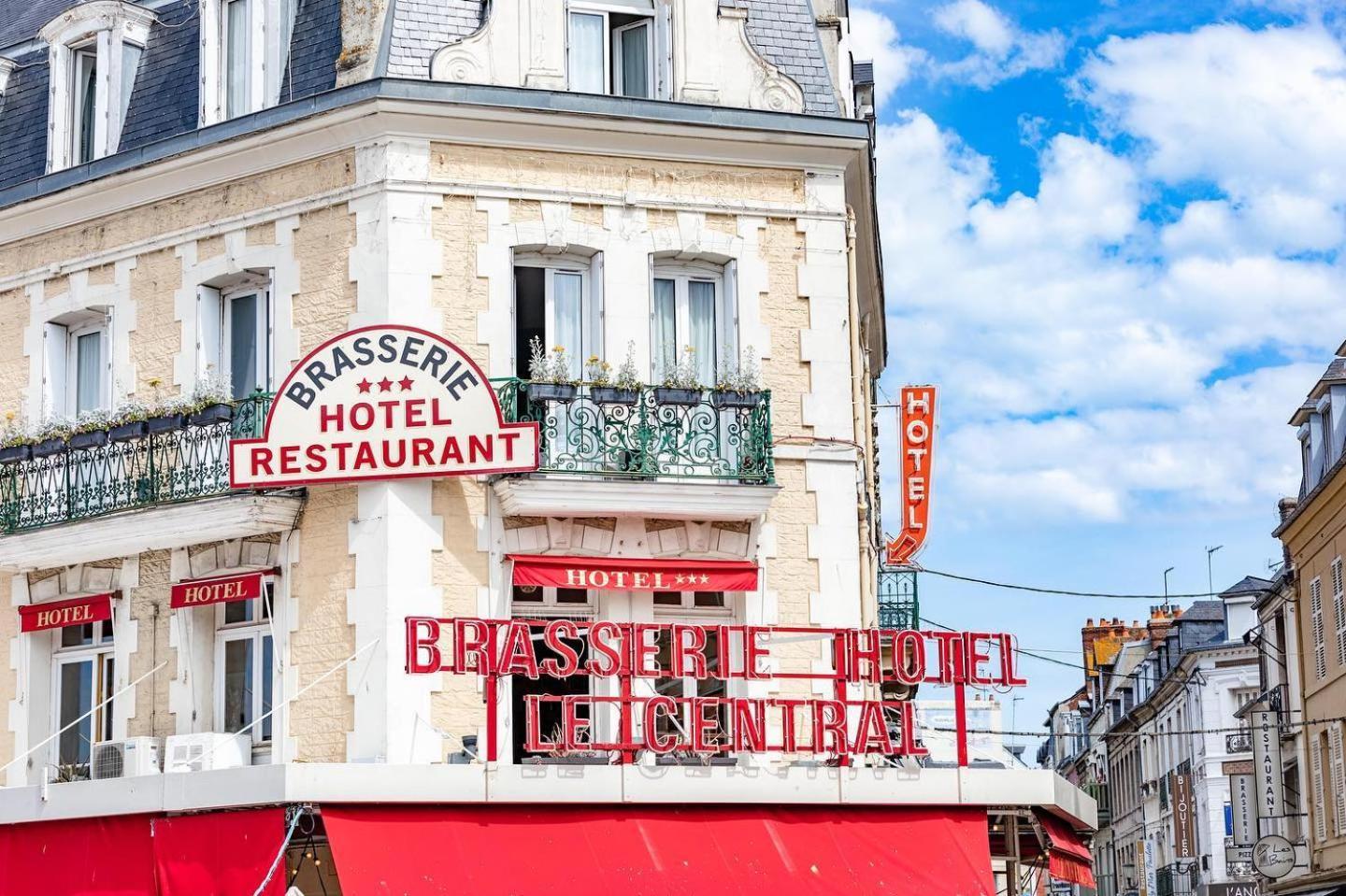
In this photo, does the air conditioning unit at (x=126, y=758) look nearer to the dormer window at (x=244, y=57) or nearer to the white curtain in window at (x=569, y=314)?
the white curtain in window at (x=569, y=314)

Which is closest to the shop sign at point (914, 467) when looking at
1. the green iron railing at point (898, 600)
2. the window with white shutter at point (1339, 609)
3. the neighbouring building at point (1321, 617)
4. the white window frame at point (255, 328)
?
the green iron railing at point (898, 600)

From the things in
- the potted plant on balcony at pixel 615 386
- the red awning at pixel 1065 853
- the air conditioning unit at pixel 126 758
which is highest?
the potted plant on balcony at pixel 615 386

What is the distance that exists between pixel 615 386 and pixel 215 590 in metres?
3.98

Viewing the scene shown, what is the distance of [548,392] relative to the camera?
16188 mm

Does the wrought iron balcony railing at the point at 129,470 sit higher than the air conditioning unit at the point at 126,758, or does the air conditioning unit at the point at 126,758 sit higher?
the wrought iron balcony railing at the point at 129,470

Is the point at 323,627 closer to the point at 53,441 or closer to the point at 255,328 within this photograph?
the point at 255,328

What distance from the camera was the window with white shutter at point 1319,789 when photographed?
35000 mm

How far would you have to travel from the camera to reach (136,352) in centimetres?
1770

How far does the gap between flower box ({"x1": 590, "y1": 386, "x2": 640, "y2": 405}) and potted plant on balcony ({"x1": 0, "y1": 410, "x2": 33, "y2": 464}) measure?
5.56 metres

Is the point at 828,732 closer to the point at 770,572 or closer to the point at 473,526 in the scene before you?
the point at 770,572

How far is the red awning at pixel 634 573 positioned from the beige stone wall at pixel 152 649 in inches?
134

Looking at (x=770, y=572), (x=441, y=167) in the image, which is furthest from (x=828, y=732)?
(x=441, y=167)

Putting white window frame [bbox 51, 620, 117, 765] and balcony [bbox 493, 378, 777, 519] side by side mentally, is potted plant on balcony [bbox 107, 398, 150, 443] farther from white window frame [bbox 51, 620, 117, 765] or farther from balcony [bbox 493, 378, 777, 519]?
balcony [bbox 493, 378, 777, 519]

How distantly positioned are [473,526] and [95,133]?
5884mm
